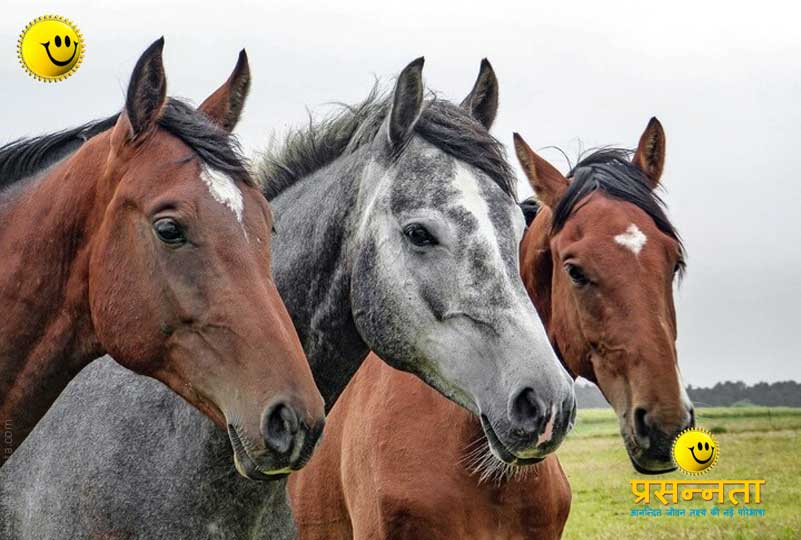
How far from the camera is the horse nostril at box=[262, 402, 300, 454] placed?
3.91 meters

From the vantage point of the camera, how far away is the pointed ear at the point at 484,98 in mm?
6148

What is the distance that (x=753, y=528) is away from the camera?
12.9 m

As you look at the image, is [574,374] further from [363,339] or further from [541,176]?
[363,339]

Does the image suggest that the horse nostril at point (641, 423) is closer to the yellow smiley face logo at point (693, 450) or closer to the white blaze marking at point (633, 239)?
the yellow smiley face logo at point (693, 450)

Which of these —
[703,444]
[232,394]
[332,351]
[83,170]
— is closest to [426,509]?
[332,351]

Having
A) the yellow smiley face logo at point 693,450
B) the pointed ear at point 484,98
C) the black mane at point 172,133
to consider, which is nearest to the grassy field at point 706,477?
the yellow smiley face logo at point 693,450

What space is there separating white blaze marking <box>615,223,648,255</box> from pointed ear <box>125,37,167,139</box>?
3181mm

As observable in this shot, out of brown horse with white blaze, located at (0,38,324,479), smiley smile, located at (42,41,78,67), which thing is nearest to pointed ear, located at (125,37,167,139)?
brown horse with white blaze, located at (0,38,324,479)

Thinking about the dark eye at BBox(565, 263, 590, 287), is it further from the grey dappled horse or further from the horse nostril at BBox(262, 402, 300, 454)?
the horse nostril at BBox(262, 402, 300, 454)

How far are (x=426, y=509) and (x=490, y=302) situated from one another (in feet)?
6.19

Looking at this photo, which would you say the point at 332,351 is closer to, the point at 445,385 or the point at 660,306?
the point at 445,385

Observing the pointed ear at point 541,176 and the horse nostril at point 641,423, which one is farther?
the pointed ear at point 541,176

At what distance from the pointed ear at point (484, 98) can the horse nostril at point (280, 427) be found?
2740 millimetres

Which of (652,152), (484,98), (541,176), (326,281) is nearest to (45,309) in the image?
(326,281)
